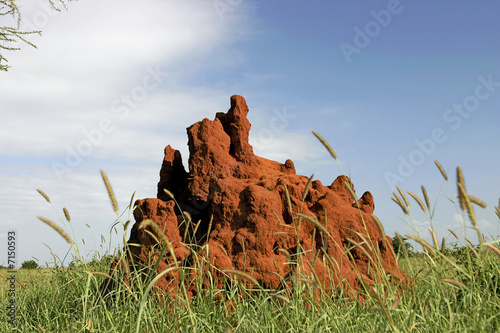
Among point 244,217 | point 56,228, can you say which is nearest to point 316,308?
point 244,217

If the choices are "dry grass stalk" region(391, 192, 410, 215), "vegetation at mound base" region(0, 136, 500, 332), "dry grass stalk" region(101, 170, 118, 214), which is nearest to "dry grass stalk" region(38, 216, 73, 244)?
"vegetation at mound base" region(0, 136, 500, 332)

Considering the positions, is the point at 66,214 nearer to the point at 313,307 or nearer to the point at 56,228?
the point at 56,228

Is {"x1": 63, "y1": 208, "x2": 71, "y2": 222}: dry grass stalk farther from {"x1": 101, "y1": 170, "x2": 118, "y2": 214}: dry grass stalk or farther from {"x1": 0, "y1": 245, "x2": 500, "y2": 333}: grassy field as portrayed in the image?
{"x1": 101, "y1": 170, "x2": 118, "y2": 214}: dry grass stalk

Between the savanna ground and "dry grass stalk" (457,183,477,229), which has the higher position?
"dry grass stalk" (457,183,477,229)

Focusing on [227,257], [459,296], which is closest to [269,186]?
[227,257]

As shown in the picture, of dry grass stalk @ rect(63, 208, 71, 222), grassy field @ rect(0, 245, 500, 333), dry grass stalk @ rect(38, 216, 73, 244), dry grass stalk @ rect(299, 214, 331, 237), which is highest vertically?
dry grass stalk @ rect(63, 208, 71, 222)

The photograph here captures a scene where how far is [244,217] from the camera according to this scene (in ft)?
20.0

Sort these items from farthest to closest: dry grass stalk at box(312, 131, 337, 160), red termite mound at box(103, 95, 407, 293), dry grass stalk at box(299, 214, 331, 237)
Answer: red termite mound at box(103, 95, 407, 293)
dry grass stalk at box(312, 131, 337, 160)
dry grass stalk at box(299, 214, 331, 237)

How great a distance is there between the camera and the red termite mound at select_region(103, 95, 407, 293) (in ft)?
18.5

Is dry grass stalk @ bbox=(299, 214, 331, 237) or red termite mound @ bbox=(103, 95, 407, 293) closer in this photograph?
dry grass stalk @ bbox=(299, 214, 331, 237)

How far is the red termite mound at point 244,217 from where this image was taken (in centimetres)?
564

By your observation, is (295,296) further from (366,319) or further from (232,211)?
(232,211)

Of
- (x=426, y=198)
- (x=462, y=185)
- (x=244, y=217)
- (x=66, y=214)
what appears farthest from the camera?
(x=244, y=217)

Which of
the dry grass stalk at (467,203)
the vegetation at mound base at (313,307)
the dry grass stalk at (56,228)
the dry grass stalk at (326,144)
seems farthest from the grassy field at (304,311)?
the dry grass stalk at (326,144)
